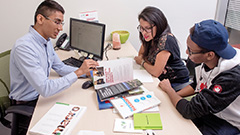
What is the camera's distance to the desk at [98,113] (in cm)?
100

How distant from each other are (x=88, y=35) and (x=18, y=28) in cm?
116

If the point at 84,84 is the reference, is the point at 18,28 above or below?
above

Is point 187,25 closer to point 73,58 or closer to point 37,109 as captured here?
point 73,58

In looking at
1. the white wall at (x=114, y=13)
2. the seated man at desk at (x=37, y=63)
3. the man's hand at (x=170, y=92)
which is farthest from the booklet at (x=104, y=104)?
the white wall at (x=114, y=13)

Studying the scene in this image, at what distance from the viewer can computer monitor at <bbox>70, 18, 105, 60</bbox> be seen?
5.56 feet

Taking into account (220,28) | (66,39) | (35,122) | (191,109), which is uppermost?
(220,28)

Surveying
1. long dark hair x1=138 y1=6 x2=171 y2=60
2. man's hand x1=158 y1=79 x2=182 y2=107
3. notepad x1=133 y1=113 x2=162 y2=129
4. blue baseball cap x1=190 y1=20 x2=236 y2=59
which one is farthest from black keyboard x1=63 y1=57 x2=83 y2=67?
blue baseball cap x1=190 y1=20 x2=236 y2=59

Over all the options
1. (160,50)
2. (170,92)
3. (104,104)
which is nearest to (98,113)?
(104,104)

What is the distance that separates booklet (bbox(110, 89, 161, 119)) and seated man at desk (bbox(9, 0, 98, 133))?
0.40m

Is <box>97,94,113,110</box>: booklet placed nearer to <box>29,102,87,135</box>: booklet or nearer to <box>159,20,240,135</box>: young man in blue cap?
<box>29,102,87,135</box>: booklet

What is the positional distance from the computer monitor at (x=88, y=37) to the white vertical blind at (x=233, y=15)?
2.14m

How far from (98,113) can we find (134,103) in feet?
0.76

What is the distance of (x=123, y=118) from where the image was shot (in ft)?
3.53

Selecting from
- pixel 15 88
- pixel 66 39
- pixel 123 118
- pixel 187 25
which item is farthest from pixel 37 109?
pixel 187 25
